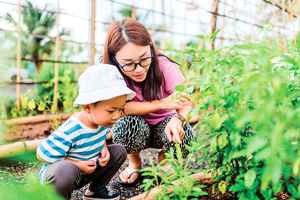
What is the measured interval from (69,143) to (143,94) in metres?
0.61

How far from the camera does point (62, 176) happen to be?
1.61 metres

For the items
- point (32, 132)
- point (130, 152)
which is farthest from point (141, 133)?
point (32, 132)

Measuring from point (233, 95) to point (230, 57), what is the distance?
21cm

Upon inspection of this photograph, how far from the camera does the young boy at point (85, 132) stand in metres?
1.60

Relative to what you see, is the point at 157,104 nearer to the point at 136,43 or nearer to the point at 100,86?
the point at 136,43

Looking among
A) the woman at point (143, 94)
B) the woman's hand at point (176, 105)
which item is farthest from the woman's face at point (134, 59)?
the woman's hand at point (176, 105)

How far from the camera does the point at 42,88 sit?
374 centimetres

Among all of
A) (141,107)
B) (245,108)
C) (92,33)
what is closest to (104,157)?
(141,107)

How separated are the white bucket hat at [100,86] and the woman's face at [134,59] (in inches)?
10.7

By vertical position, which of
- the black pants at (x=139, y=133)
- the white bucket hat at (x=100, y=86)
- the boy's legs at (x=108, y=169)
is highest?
the white bucket hat at (x=100, y=86)

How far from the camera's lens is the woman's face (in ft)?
6.44

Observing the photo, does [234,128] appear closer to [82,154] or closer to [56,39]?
[82,154]

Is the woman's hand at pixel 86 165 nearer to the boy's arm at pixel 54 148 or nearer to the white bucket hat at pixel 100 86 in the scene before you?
the boy's arm at pixel 54 148

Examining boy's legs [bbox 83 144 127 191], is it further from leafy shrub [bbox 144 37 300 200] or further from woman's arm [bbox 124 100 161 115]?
leafy shrub [bbox 144 37 300 200]
